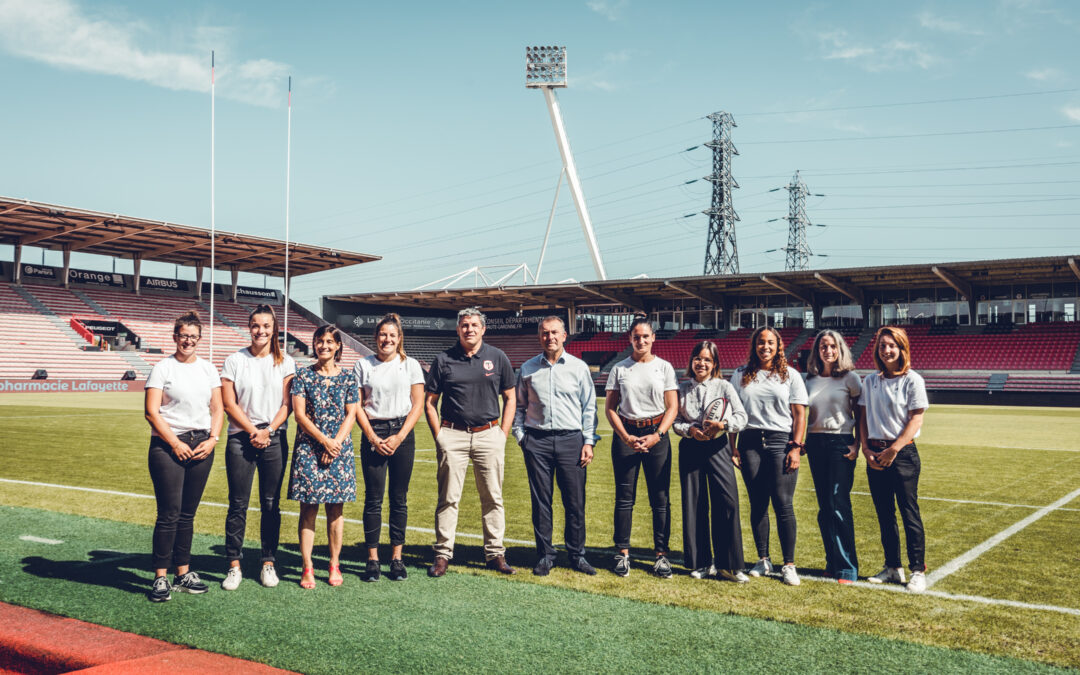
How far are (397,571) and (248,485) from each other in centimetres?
117

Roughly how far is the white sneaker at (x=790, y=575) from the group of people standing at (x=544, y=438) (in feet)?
0.05

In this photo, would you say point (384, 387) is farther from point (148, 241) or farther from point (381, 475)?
point (148, 241)

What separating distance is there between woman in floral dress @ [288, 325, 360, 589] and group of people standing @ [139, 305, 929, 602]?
1 centimetres

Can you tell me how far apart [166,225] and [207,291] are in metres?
14.8

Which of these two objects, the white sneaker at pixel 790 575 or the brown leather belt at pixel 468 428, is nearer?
the white sneaker at pixel 790 575

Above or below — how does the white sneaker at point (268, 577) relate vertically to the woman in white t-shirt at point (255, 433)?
below

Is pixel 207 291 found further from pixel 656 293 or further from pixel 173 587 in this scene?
pixel 173 587

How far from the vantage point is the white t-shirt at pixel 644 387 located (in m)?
5.74

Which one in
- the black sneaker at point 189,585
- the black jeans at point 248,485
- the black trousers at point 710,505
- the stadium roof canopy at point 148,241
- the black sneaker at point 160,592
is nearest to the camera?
the black sneaker at point 160,592

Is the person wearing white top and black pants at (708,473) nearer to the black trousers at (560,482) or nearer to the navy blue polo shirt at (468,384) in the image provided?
the black trousers at (560,482)

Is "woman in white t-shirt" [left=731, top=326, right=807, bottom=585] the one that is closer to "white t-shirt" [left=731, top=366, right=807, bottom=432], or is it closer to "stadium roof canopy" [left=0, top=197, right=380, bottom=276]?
"white t-shirt" [left=731, top=366, right=807, bottom=432]

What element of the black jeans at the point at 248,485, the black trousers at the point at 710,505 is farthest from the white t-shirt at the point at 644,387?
the black jeans at the point at 248,485

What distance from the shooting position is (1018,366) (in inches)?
1468

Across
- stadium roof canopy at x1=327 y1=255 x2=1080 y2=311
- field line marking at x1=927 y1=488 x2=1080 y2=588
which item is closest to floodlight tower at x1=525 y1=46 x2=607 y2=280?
stadium roof canopy at x1=327 y1=255 x2=1080 y2=311
